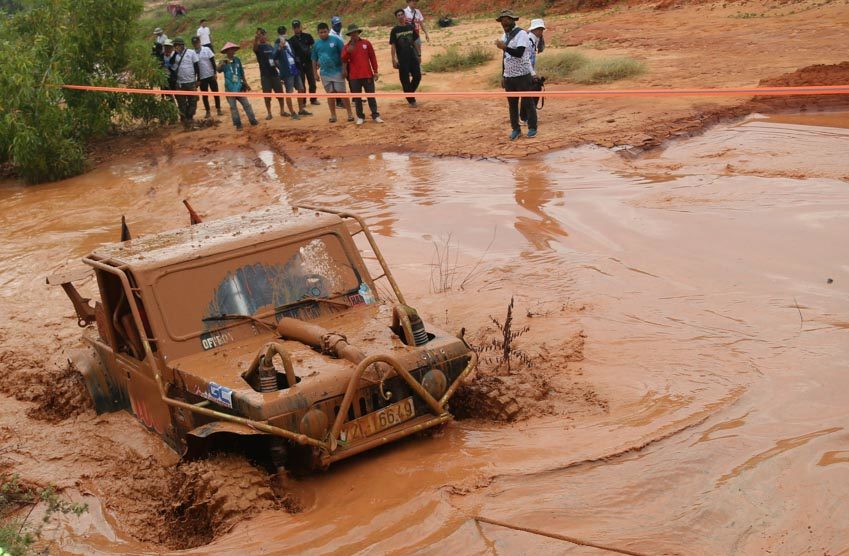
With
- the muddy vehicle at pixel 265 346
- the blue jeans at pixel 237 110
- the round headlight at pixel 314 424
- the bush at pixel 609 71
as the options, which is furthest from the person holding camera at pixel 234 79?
the round headlight at pixel 314 424

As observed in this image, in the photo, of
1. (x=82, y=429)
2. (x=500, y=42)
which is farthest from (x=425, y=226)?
(x=82, y=429)

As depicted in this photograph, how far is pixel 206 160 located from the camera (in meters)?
16.8

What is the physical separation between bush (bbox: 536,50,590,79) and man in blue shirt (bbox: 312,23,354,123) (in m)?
3.51

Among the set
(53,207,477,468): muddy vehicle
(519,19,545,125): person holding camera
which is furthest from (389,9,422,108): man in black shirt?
(53,207,477,468): muddy vehicle

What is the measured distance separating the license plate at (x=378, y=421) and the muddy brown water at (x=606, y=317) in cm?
26

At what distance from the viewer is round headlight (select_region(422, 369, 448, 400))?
5.94 m

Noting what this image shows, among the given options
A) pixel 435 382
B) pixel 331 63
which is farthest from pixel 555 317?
pixel 331 63

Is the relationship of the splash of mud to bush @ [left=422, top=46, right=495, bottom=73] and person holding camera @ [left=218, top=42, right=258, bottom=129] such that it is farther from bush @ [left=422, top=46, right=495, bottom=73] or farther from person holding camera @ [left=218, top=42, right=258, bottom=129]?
bush @ [left=422, top=46, right=495, bottom=73]

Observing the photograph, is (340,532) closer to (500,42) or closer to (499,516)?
(499,516)

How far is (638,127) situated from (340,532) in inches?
401

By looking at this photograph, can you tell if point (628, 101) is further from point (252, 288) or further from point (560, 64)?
point (252, 288)

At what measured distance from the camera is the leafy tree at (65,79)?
1627 centimetres

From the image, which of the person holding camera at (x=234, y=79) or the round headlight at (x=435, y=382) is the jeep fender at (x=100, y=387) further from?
the person holding camera at (x=234, y=79)

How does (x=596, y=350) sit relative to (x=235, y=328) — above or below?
below
